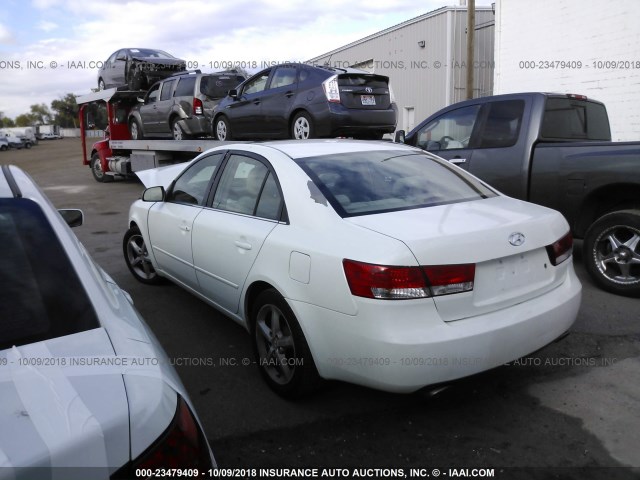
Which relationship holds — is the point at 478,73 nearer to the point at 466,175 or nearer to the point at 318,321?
the point at 466,175

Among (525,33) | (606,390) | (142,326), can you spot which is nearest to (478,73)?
(525,33)

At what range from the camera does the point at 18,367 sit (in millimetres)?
1577

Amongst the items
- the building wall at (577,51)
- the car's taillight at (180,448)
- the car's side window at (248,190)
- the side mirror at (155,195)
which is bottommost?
the car's taillight at (180,448)

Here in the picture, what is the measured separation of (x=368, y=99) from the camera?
885cm

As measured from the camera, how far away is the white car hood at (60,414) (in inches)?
51.4

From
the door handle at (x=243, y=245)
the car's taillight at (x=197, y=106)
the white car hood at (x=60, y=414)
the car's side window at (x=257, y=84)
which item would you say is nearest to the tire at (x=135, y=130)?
the car's taillight at (x=197, y=106)

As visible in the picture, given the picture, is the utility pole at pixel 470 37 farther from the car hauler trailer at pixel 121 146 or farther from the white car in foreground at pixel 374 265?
the white car in foreground at pixel 374 265

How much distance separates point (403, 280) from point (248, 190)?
1.62 meters

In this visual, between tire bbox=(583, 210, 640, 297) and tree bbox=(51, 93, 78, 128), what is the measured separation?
111 metres

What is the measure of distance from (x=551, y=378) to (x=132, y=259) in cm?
433

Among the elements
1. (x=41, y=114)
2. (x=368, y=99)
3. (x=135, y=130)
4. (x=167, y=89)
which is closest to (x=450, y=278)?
(x=368, y=99)

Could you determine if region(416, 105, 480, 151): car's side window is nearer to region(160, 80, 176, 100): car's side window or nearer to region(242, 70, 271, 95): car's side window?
region(242, 70, 271, 95): car's side window

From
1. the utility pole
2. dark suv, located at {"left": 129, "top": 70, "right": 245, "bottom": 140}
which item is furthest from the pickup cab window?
the utility pole

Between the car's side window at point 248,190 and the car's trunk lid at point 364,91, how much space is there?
15.3ft
